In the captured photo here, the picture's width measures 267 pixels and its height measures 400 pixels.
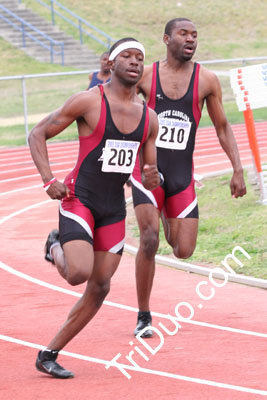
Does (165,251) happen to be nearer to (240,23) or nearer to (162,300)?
(162,300)

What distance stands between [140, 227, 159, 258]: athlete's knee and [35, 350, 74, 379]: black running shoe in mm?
1558

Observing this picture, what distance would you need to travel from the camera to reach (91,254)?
6051 millimetres

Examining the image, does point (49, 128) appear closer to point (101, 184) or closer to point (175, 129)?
point (101, 184)

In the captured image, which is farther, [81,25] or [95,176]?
[81,25]

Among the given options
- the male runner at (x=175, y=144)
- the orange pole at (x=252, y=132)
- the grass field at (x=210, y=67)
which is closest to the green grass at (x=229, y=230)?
the grass field at (x=210, y=67)

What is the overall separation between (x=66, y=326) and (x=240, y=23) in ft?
140

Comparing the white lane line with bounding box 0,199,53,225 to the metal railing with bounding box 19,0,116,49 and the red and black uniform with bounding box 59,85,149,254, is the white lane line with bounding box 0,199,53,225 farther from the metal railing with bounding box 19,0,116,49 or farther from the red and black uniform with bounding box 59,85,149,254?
the metal railing with bounding box 19,0,116,49

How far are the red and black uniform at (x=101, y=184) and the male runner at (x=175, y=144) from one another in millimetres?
1107

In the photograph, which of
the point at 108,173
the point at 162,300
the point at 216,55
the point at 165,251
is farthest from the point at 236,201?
the point at 216,55

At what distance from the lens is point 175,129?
747 cm

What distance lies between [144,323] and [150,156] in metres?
1.63

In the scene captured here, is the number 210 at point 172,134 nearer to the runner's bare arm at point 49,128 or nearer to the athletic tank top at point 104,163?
the athletic tank top at point 104,163

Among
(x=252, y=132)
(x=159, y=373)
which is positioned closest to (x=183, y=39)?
(x=159, y=373)

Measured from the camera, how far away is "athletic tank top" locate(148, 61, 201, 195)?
746 centimetres
